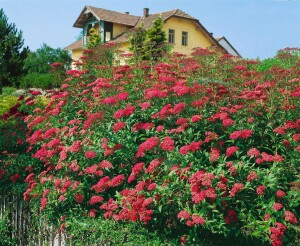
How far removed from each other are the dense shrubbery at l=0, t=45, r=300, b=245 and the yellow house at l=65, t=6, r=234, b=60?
111 ft

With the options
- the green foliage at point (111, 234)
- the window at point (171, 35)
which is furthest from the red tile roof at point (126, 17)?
the green foliage at point (111, 234)

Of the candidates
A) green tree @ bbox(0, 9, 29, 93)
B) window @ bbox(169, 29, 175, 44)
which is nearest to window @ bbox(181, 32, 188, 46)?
window @ bbox(169, 29, 175, 44)

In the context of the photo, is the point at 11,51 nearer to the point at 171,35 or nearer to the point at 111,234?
the point at 171,35

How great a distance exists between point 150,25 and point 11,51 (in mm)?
12593

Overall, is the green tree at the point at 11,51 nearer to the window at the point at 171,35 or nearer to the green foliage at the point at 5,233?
the window at the point at 171,35

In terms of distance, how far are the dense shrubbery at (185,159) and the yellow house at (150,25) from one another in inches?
1335

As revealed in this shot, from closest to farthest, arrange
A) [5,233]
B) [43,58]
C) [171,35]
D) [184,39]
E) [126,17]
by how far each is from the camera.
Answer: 1. [5,233]
2. [171,35]
3. [184,39]
4. [126,17]
5. [43,58]

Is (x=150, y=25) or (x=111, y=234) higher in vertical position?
(x=150, y=25)

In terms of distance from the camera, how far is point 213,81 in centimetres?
771

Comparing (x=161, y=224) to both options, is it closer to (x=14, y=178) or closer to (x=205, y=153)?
(x=205, y=153)

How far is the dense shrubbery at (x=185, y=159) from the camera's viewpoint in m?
5.98

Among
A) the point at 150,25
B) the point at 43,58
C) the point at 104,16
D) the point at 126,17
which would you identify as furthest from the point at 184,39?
the point at 43,58

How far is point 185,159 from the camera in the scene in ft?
20.8

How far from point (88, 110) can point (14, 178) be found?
1.90 m
